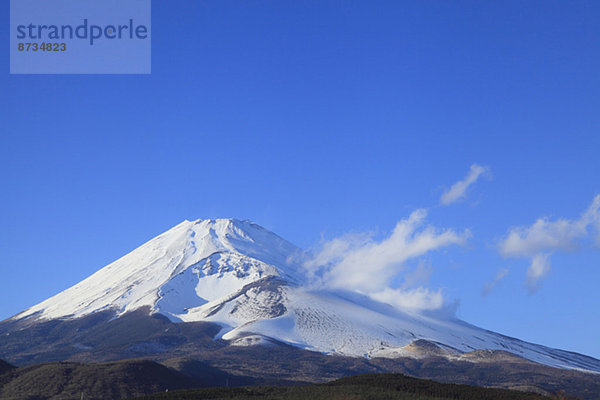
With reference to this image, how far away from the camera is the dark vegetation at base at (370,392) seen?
70.1 meters

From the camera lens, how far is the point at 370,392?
2800 inches

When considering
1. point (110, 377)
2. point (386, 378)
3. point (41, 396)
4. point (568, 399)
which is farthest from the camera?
point (110, 377)

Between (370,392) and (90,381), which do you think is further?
A: (90,381)

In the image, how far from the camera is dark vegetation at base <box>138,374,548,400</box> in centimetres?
7012

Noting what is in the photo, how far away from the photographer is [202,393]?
7556cm

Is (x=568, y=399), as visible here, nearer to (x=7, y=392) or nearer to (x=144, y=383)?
(x=144, y=383)

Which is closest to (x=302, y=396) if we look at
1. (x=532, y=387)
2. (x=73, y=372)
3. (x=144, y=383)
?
(x=144, y=383)

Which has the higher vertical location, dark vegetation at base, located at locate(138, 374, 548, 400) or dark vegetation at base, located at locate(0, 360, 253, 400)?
→ dark vegetation at base, located at locate(138, 374, 548, 400)

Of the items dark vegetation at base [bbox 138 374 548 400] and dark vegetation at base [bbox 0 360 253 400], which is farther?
dark vegetation at base [bbox 0 360 253 400]

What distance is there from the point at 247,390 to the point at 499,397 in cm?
2766

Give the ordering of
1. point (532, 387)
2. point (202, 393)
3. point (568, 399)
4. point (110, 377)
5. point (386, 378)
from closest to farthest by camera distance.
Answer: point (568, 399) → point (202, 393) → point (386, 378) → point (110, 377) → point (532, 387)

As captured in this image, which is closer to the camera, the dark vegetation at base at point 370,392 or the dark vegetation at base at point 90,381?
the dark vegetation at base at point 370,392

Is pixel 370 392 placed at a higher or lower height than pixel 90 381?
higher

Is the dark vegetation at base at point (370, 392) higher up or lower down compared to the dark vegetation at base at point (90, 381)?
higher up
